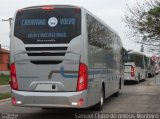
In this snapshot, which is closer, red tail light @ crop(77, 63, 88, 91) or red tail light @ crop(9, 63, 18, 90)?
red tail light @ crop(77, 63, 88, 91)

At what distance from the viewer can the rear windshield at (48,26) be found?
12930 millimetres

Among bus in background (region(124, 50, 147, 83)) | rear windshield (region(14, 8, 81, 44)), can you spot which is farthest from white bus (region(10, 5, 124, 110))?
A: bus in background (region(124, 50, 147, 83))

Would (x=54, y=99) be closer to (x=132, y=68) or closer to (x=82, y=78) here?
(x=82, y=78)

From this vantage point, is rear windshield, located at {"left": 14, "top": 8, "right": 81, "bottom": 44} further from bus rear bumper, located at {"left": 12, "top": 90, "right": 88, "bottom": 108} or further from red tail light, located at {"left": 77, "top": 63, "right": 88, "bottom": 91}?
bus rear bumper, located at {"left": 12, "top": 90, "right": 88, "bottom": 108}

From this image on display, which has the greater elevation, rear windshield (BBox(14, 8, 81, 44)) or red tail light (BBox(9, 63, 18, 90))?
rear windshield (BBox(14, 8, 81, 44))

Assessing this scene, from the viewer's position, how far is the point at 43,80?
42.2ft

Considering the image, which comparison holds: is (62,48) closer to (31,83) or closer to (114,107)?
(31,83)

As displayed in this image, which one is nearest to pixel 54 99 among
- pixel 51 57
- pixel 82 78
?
pixel 82 78

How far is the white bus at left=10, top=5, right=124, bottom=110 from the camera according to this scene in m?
12.7

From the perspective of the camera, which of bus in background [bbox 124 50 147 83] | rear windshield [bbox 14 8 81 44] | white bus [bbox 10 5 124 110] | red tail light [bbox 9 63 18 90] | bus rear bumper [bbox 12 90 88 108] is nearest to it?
bus rear bumper [bbox 12 90 88 108]

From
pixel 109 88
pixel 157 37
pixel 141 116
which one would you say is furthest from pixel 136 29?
pixel 141 116

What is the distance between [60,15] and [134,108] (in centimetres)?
522

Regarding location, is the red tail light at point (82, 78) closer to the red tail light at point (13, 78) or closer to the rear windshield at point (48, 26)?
the rear windshield at point (48, 26)

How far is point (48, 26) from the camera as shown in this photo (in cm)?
1309
